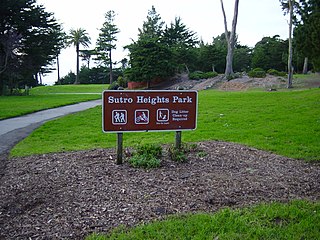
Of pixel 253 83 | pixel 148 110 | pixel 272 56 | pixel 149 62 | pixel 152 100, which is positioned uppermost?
pixel 272 56

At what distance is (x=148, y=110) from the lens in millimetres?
5375

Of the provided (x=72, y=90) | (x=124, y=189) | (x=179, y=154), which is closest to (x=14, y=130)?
(x=179, y=154)

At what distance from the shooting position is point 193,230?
Answer: 312 cm

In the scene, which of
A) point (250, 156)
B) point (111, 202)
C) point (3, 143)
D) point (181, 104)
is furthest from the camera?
point (3, 143)

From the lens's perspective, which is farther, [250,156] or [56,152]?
[56,152]

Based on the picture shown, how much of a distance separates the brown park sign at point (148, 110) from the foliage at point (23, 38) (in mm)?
28931

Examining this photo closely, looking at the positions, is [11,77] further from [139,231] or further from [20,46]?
[139,231]

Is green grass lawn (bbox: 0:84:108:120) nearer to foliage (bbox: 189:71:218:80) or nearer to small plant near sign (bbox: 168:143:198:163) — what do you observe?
small plant near sign (bbox: 168:143:198:163)

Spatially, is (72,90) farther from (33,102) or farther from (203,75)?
(33,102)

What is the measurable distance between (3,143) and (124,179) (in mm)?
4883

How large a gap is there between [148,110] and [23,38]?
32.3 m

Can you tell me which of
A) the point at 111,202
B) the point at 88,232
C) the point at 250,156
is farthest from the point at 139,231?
the point at 250,156

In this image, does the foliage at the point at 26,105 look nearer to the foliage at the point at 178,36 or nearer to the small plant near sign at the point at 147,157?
the small plant near sign at the point at 147,157

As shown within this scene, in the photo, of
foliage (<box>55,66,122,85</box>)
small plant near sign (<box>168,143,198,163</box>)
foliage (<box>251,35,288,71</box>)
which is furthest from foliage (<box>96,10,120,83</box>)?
small plant near sign (<box>168,143,198,163</box>)
